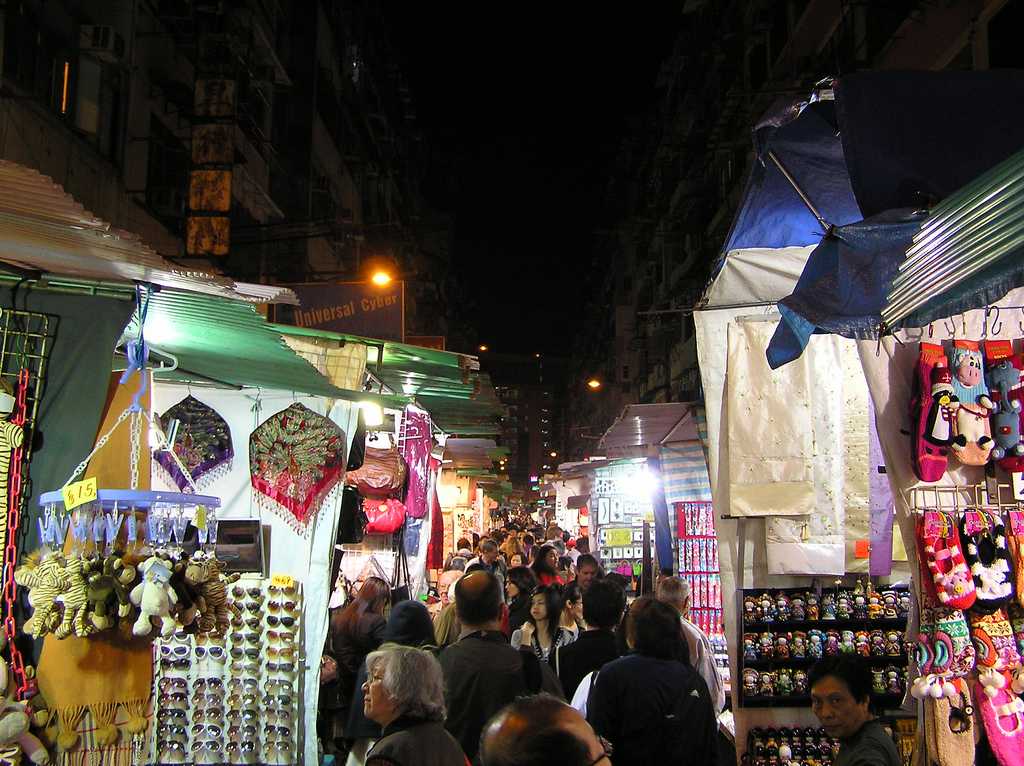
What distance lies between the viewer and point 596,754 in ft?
6.95

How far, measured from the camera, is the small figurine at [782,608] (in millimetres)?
6133

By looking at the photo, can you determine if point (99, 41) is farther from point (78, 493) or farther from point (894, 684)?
point (894, 684)

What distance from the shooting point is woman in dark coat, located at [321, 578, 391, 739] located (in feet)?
23.7

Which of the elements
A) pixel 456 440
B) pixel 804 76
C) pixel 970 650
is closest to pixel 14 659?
pixel 970 650

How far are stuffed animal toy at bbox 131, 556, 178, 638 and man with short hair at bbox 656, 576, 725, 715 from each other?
350 cm

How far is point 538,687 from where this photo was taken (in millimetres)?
4828

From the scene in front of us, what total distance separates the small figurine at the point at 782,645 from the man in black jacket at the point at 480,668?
1877 mm

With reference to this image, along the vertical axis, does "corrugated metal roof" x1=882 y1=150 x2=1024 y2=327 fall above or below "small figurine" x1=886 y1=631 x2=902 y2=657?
above

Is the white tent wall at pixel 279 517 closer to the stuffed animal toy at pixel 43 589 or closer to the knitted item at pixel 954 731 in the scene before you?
the stuffed animal toy at pixel 43 589

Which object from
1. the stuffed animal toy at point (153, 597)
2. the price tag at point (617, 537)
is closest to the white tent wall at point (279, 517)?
the stuffed animal toy at point (153, 597)

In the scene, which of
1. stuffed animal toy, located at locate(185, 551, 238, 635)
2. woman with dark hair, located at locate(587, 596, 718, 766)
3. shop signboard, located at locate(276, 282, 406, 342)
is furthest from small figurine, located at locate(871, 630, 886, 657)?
shop signboard, located at locate(276, 282, 406, 342)

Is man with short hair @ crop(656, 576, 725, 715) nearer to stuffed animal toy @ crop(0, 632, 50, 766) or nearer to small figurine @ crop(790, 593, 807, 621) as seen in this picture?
small figurine @ crop(790, 593, 807, 621)

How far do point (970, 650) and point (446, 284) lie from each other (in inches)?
2165

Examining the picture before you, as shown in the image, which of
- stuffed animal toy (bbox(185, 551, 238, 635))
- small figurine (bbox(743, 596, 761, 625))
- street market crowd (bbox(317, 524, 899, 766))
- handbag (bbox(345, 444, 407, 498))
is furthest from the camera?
handbag (bbox(345, 444, 407, 498))
